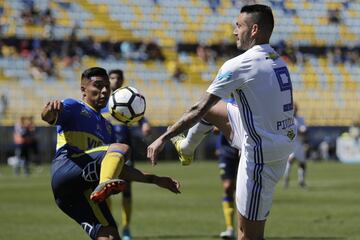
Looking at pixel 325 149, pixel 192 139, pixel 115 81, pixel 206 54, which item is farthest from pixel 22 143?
pixel 192 139

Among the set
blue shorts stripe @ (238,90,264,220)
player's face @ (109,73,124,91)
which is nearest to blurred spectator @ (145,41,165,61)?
player's face @ (109,73,124,91)

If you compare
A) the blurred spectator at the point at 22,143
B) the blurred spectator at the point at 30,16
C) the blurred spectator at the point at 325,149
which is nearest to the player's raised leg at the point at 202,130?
the blurred spectator at the point at 22,143

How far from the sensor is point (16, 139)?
35.0m

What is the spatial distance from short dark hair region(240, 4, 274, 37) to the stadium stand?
32.2 metres

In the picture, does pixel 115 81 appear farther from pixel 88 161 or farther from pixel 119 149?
pixel 119 149

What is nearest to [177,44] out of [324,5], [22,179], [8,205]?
[324,5]

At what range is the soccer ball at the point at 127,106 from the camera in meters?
8.76

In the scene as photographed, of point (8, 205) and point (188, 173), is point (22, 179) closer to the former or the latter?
point (188, 173)

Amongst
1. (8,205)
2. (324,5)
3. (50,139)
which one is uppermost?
(324,5)

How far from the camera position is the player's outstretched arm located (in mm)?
8164

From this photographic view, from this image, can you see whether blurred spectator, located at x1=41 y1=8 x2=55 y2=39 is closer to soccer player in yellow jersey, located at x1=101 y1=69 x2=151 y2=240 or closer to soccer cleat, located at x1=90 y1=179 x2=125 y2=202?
soccer player in yellow jersey, located at x1=101 y1=69 x2=151 y2=240

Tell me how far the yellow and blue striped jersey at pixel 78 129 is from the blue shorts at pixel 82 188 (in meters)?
0.18

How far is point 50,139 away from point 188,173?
9454 millimetres

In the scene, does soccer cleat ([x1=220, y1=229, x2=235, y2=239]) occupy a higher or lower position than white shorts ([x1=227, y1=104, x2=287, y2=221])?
lower
